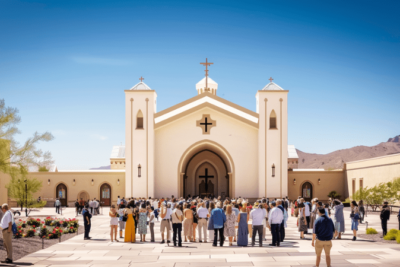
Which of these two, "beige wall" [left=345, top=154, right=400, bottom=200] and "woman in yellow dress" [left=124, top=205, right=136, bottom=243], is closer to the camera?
"woman in yellow dress" [left=124, top=205, right=136, bottom=243]

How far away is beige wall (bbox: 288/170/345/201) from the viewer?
131 ft

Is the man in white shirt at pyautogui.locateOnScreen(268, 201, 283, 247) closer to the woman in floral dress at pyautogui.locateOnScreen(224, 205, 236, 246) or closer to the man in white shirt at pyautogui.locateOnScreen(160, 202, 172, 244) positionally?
the woman in floral dress at pyautogui.locateOnScreen(224, 205, 236, 246)

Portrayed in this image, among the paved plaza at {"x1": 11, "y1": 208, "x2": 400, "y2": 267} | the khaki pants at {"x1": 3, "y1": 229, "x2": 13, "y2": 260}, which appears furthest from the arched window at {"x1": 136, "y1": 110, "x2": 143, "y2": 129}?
the khaki pants at {"x1": 3, "y1": 229, "x2": 13, "y2": 260}

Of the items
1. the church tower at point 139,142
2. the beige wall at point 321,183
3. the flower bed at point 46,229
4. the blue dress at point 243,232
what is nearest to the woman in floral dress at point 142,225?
the flower bed at point 46,229

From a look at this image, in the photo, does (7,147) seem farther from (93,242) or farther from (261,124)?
(261,124)

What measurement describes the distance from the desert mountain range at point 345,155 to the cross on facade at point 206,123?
103 m

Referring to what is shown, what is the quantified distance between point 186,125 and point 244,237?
22.6 m

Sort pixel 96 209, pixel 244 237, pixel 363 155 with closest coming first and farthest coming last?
pixel 244 237 → pixel 96 209 → pixel 363 155

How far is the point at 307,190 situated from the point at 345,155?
347 ft

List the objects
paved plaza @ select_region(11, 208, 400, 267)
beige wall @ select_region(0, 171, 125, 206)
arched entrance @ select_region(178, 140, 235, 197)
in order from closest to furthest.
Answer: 1. paved plaza @ select_region(11, 208, 400, 267)
2. beige wall @ select_region(0, 171, 125, 206)
3. arched entrance @ select_region(178, 140, 235, 197)

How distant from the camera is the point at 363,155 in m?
139

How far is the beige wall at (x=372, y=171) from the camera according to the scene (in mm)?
30328

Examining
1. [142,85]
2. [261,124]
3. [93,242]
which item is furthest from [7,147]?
[261,124]

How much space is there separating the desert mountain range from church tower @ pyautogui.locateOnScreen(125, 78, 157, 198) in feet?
348
